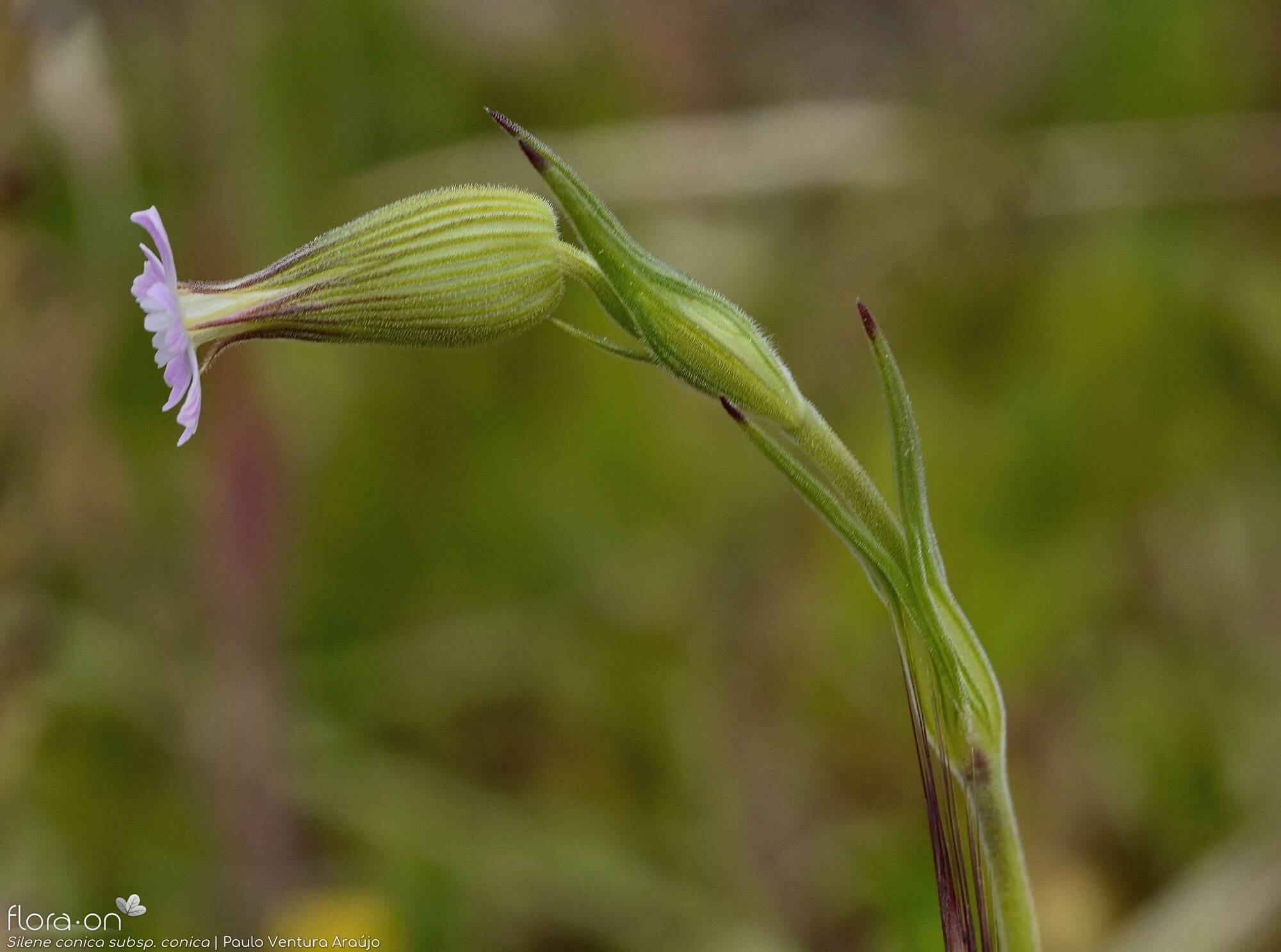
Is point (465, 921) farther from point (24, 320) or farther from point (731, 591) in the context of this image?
point (24, 320)

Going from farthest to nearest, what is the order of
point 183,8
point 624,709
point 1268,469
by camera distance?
point 1268,469
point 624,709
point 183,8

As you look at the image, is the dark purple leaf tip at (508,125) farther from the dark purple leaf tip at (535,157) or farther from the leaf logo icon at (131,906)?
the leaf logo icon at (131,906)

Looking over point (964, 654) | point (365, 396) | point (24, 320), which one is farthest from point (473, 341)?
point (365, 396)

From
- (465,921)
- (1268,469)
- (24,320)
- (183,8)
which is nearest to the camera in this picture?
(24,320)

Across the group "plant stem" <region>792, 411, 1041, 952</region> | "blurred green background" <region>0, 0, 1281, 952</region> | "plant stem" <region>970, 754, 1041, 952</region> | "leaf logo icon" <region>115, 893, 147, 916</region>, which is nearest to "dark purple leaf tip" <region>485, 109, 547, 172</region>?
"plant stem" <region>792, 411, 1041, 952</region>

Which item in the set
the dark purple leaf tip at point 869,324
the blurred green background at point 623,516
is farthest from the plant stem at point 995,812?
the blurred green background at point 623,516
